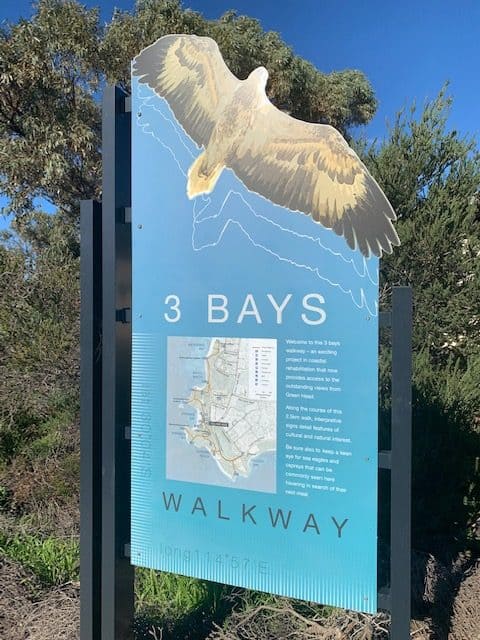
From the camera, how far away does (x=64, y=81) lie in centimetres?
982

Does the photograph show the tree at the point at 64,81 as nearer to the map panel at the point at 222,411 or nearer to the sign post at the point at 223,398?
the sign post at the point at 223,398

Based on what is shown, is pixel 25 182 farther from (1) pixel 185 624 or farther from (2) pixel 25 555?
(1) pixel 185 624

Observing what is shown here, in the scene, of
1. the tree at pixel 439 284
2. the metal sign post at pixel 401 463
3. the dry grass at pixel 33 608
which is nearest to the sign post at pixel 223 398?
the metal sign post at pixel 401 463

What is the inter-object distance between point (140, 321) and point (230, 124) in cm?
96

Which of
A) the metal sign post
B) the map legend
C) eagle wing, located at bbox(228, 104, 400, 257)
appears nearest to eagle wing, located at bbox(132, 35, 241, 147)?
eagle wing, located at bbox(228, 104, 400, 257)

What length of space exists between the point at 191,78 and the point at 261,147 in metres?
0.51

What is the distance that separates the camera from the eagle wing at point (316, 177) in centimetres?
216

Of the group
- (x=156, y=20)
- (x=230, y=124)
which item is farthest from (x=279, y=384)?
(x=156, y=20)

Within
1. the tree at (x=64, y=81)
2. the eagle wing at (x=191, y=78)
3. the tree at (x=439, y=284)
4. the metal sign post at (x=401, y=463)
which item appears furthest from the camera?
the tree at (x=64, y=81)

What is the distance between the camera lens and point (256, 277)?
2.38 meters

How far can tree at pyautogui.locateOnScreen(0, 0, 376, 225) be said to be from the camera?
30.9 feet

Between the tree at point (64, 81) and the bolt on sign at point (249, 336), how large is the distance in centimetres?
713

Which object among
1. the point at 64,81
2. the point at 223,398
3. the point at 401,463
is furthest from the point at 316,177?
the point at 64,81

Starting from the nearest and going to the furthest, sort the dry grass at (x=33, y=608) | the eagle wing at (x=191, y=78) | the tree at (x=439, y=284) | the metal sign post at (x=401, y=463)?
1. the metal sign post at (x=401, y=463)
2. the eagle wing at (x=191, y=78)
3. the dry grass at (x=33, y=608)
4. the tree at (x=439, y=284)
